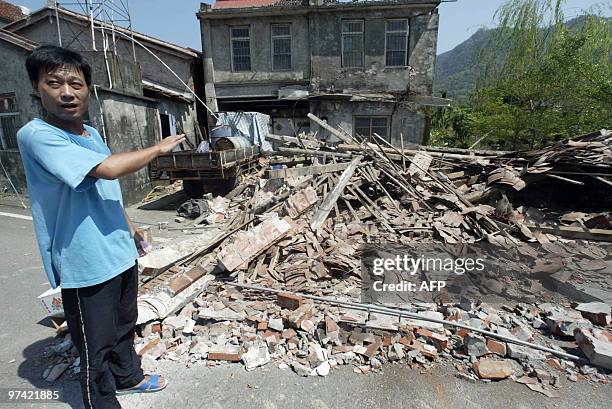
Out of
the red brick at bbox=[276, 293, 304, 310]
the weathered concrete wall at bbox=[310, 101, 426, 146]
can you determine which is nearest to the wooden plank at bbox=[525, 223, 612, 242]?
the red brick at bbox=[276, 293, 304, 310]

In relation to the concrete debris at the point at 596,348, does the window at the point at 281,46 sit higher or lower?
higher

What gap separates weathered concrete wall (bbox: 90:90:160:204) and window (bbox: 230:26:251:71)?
16.6 ft

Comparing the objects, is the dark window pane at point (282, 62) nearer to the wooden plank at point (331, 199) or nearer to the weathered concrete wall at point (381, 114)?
the weathered concrete wall at point (381, 114)

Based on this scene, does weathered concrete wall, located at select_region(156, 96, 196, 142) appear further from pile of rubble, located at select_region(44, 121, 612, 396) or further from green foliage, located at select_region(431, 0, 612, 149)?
green foliage, located at select_region(431, 0, 612, 149)

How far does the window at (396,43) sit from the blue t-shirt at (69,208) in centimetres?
1372

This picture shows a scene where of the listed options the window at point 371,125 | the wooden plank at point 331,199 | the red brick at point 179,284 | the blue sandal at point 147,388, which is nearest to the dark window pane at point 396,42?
the window at point 371,125

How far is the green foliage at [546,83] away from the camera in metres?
10.0


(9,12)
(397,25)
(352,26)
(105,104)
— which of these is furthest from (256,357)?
(9,12)

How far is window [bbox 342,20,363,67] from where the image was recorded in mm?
12984

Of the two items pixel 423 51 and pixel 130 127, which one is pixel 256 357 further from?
pixel 423 51

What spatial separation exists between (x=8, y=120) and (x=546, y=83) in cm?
1741

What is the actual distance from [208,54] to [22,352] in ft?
44.5

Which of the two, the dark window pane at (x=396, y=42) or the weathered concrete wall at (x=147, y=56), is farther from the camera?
the weathered concrete wall at (x=147, y=56)

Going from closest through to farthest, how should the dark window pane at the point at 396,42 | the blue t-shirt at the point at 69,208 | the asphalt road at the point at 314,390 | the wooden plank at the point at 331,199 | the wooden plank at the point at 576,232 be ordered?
the blue t-shirt at the point at 69,208 < the asphalt road at the point at 314,390 < the wooden plank at the point at 576,232 < the wooden plank at the point at 331,199 < the dark window pane at the point at 396,42
